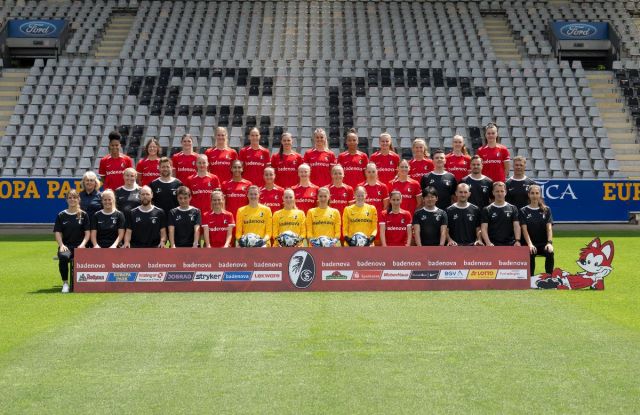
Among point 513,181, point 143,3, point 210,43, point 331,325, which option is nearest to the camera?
point 331,325

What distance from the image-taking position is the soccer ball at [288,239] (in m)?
13.1

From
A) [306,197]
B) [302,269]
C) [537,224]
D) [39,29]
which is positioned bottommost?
[302,269]

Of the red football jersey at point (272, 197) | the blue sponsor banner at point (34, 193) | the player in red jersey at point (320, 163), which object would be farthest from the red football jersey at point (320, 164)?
the blue sponsor banner at point (34, 193)

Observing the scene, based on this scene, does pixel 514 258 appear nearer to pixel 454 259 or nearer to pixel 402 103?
pixel 454 259

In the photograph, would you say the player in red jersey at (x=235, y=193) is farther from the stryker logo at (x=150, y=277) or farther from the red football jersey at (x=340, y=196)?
the stryker logo at (x=150, y=277)

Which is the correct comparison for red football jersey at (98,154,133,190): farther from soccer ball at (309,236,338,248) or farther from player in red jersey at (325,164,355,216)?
soccer ball at (309,236,338,248)

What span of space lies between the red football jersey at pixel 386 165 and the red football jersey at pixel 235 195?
7.46 feet

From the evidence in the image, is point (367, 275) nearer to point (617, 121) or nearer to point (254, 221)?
point (254, 221)

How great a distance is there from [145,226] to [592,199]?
15.4m

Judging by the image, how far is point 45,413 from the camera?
20.4 feet

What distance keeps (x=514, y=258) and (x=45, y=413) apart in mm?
7975

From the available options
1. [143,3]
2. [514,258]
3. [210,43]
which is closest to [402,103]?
[210,43]

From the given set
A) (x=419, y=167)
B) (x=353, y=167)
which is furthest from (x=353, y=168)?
(x=419, y=167)

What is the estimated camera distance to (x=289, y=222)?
13383mm
